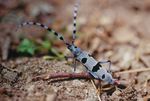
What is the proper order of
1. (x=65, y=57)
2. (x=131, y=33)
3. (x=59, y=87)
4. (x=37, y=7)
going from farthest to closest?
1. (x=37, y=7)
2. (x=131, y=33)
3. (x=65, y=57)
4. (x=59, y=87)

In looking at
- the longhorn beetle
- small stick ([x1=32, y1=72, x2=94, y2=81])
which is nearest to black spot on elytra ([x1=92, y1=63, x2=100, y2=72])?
the longhorn beetle

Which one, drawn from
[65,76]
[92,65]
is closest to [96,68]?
[92,65]

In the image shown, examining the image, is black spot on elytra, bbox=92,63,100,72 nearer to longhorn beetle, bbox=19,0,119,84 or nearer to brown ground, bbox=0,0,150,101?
longhorn beetle, bbox=19,0,119,84

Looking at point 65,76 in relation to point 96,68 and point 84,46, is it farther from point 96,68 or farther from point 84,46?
point 84,46

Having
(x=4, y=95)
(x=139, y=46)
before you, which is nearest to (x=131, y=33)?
(x=139, y=46)

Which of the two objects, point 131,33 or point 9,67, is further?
point 131,33

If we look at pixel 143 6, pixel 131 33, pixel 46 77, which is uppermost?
pixel 143 6

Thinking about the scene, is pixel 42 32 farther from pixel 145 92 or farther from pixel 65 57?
pixel 145 92

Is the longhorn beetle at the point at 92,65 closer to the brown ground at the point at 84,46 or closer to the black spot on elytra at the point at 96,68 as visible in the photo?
the black spot on elytra at the point at 96,68
